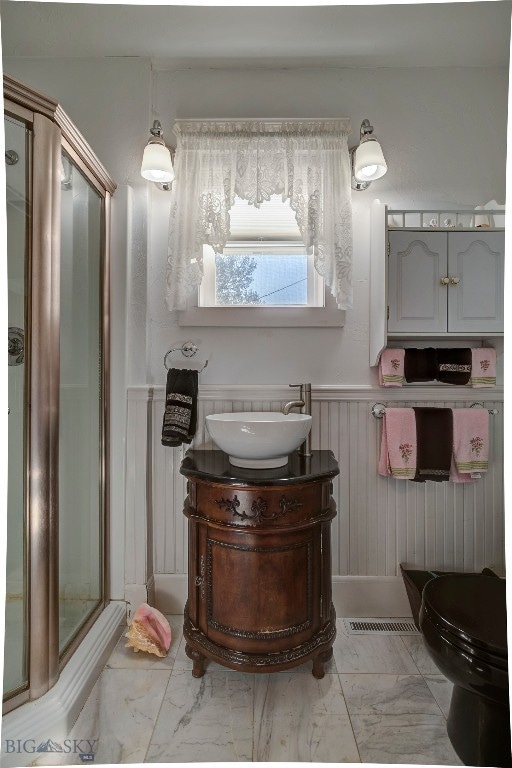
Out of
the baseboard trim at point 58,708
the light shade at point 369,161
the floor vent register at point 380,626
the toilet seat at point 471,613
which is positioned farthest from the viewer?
the floor vent register at point 380,626

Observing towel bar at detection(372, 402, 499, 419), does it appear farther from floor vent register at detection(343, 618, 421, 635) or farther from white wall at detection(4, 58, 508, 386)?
floor vent register at detection(343, 618, 421, 635)

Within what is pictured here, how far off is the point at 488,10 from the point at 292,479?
2.02 metres

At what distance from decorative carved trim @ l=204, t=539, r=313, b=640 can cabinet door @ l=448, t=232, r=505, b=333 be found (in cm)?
114

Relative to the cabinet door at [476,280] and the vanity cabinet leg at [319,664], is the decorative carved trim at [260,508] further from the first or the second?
the cabinet door at [476,280]

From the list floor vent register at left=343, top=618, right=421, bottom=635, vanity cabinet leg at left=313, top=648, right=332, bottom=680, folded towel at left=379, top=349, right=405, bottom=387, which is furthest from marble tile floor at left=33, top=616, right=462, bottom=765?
folded towel at left=379, top=349, right=405, bottom=387

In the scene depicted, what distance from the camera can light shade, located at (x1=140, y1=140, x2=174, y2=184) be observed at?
1.72 metres

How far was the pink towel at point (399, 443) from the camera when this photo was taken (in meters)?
1.83

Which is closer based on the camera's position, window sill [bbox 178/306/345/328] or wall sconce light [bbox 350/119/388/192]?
wall sconce light [bbox 350/119/388/192]

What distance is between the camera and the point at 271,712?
53.6 inches

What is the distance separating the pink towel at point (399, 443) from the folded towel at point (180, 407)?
2.87 ft

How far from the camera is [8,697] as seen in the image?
4.12 ft

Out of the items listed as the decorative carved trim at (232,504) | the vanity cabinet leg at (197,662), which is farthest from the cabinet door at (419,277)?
the vanity cabinet leg at (197,662)

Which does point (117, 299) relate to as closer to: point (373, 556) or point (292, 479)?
point (292, 479)

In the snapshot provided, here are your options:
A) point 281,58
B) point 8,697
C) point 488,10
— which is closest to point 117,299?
point 281,58
